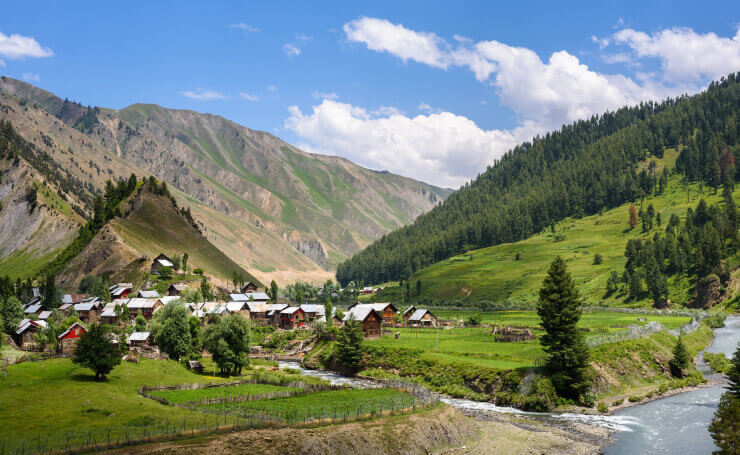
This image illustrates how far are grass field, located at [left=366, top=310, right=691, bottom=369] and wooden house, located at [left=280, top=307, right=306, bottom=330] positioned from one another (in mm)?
32740

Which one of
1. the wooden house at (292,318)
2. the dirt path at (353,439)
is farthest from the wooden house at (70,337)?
the dirt path at (353,439)

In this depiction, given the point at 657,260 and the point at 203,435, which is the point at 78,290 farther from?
the point at 657,260

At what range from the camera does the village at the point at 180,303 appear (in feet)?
359

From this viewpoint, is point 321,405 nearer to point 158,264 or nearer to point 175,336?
point 175,336

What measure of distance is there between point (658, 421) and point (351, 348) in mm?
48292

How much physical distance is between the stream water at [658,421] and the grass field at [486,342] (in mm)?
10839

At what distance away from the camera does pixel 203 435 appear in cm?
4175

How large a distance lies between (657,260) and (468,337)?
3793 inches

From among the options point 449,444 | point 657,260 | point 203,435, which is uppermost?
point 657,260

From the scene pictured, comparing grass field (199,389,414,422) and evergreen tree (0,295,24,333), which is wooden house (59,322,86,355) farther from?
grass field (199,389,414,422)

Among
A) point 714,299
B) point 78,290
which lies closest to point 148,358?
point 78,290

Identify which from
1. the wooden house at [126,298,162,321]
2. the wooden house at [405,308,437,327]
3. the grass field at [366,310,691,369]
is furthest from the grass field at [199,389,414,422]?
the wooden house at [126,298,162,321]

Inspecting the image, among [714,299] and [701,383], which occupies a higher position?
[714,299]

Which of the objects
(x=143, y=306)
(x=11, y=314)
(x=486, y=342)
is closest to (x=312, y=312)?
(x=143, y=306)
